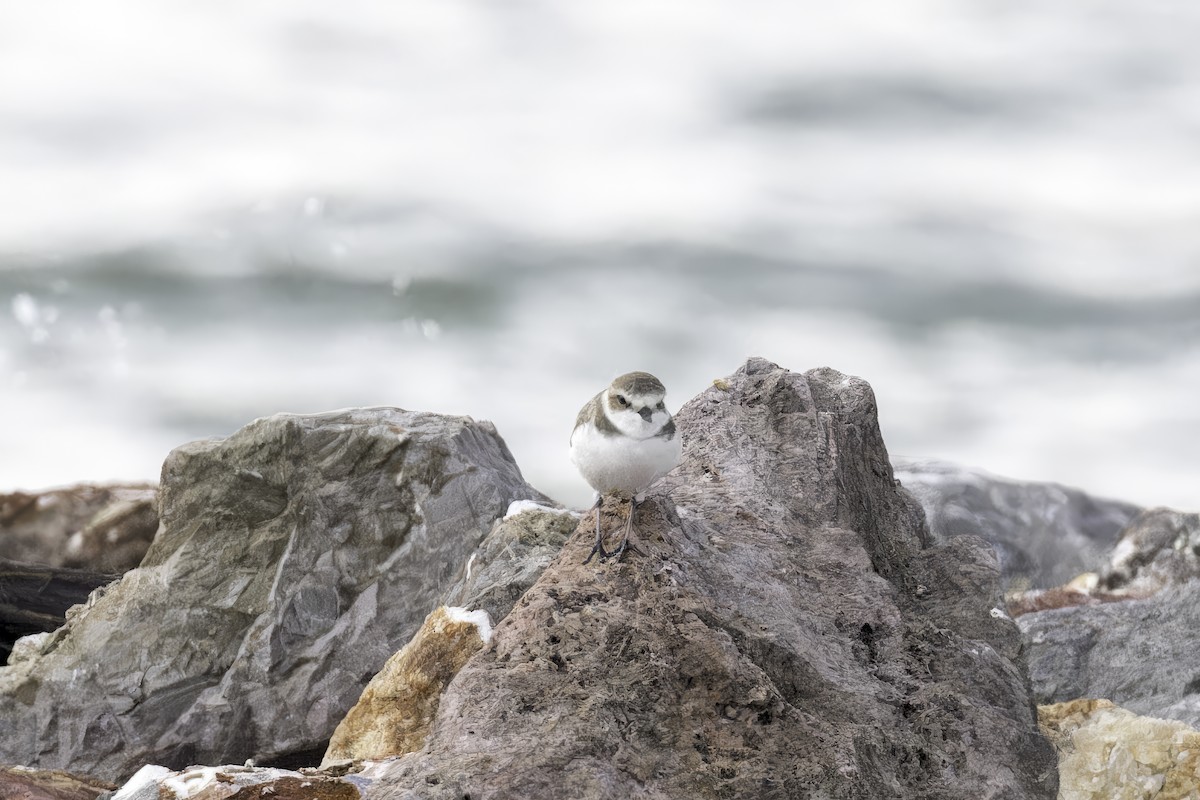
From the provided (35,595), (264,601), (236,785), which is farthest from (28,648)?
(236,785)

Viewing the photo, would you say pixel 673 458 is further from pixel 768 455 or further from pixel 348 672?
pixel 348 672

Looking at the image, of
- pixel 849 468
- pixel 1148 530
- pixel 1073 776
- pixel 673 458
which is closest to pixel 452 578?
pixel 849 468

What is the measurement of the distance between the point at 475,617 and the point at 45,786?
2.91m

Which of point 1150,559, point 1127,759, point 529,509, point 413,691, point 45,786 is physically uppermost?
point 1150,559

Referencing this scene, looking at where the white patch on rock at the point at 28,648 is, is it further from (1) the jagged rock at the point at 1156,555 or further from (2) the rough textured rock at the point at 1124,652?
(1) the jagged rock at the point at 1156,555

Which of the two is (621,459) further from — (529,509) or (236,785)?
(529,509)

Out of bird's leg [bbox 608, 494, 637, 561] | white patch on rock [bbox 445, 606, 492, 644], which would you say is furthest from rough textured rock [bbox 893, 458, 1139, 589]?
bird's leg [bbox 608, 494, 637, 561]

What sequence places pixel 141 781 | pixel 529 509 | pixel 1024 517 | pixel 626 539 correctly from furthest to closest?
pixel 1024 517
pixel 529 509
pixel 626 539
pixel 141 781

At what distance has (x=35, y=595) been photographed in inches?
491

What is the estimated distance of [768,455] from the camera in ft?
28.6

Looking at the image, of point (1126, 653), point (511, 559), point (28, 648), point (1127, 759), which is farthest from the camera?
point (1126, 653)

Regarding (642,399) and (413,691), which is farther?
(413,691)

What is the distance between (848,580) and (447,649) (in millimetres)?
2518

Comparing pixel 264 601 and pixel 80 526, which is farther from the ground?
pixel 80 526
